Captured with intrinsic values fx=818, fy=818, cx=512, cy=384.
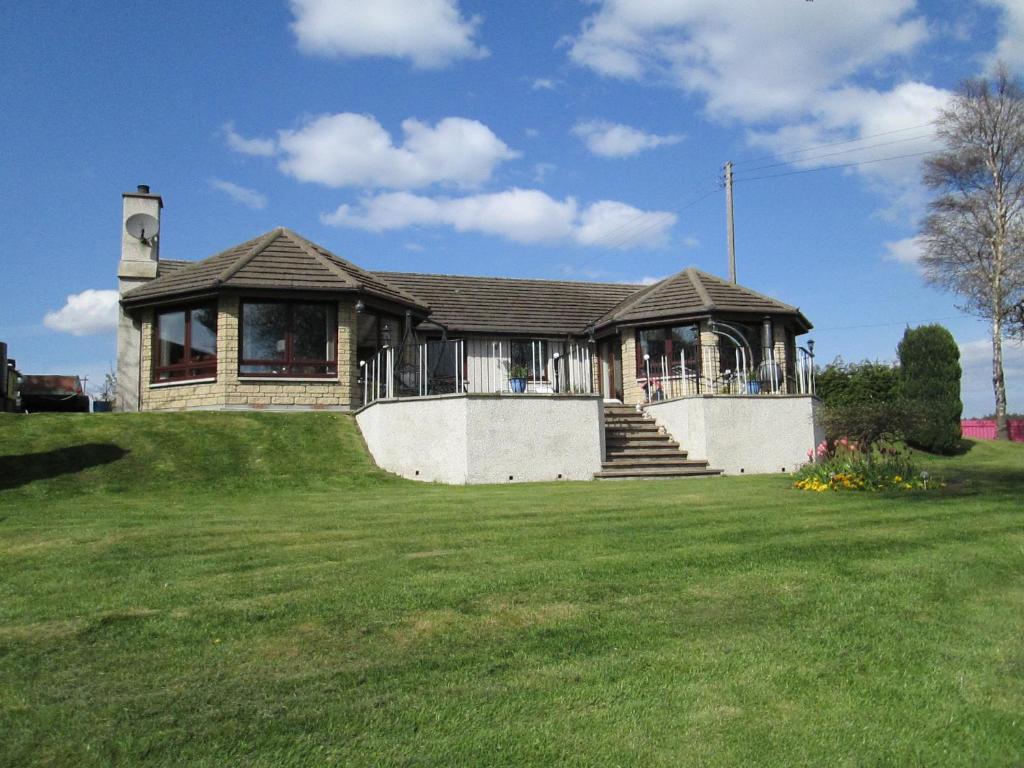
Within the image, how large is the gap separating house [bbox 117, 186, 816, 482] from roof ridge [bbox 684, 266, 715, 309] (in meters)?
0.07

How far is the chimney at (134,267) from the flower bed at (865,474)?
56.8ft

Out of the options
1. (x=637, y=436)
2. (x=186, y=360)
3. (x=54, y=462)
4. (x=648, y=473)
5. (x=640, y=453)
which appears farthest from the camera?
(x=186, y=360)

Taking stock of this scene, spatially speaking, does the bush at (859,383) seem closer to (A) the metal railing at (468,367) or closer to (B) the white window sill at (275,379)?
(A) the metal railing at (468,367)

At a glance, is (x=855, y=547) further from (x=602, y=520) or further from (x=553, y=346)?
(x=553, y=346)

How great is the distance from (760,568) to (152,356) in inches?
753

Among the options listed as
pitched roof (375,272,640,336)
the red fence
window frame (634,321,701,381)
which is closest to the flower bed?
window frame (634,321,701,381)

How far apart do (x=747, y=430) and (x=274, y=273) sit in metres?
12.0

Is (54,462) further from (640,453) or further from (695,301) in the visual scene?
(695,301)

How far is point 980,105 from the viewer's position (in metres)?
31.5

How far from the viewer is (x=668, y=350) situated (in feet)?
77.2

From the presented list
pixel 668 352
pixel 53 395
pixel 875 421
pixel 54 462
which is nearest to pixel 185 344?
pixel 53 395

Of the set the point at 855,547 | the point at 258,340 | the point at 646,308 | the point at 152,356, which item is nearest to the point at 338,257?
the point at 258,340

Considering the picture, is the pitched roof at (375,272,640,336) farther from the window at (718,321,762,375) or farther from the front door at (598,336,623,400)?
the window at (718,321,762,375)

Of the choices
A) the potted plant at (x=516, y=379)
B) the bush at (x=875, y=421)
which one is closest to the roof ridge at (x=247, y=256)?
the potted plant at (x=516, y=379)
